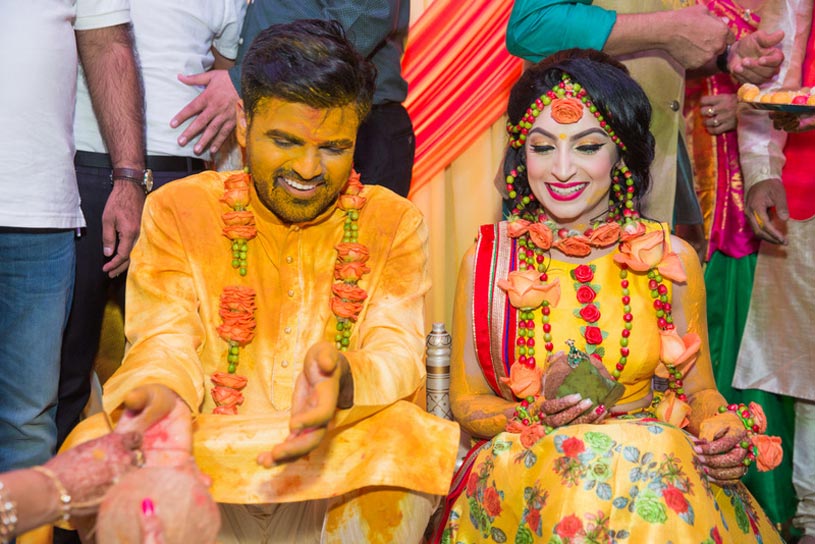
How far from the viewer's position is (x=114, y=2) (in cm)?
308

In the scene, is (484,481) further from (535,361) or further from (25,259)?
(25,259)

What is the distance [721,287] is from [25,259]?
8.70 feet

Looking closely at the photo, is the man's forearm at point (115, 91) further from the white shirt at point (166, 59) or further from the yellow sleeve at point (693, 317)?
the yellow sleeve at point (693, 317)

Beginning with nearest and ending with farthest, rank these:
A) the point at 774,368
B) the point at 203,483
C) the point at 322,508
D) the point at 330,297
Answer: the point at 203,483 < the point at 322,508 < the point at 330,297 < the point at 774,368

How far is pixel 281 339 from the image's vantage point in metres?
2.80

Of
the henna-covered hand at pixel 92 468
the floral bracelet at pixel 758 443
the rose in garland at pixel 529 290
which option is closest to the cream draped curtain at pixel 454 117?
the rose in garland at pixel 529 290

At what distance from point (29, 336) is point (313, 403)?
1.14 metres

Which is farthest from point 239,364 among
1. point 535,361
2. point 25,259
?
point 535,361

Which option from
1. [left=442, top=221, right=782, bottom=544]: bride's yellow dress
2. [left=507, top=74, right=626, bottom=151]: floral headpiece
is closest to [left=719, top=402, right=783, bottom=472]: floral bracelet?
[left=442, top=221, right=782, bottom=544]: bride's yellow dress

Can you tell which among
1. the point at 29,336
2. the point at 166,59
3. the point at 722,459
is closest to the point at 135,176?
the point at 166,59

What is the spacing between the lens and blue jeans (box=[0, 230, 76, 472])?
9.32 ft

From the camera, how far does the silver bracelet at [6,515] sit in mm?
1774

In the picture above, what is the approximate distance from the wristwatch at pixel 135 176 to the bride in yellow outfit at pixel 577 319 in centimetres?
102

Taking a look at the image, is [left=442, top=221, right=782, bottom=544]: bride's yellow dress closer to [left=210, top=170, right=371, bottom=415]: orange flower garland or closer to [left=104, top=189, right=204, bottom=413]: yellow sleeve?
[left=210, top=170, right=371, bottom=415]: orange flower garland
